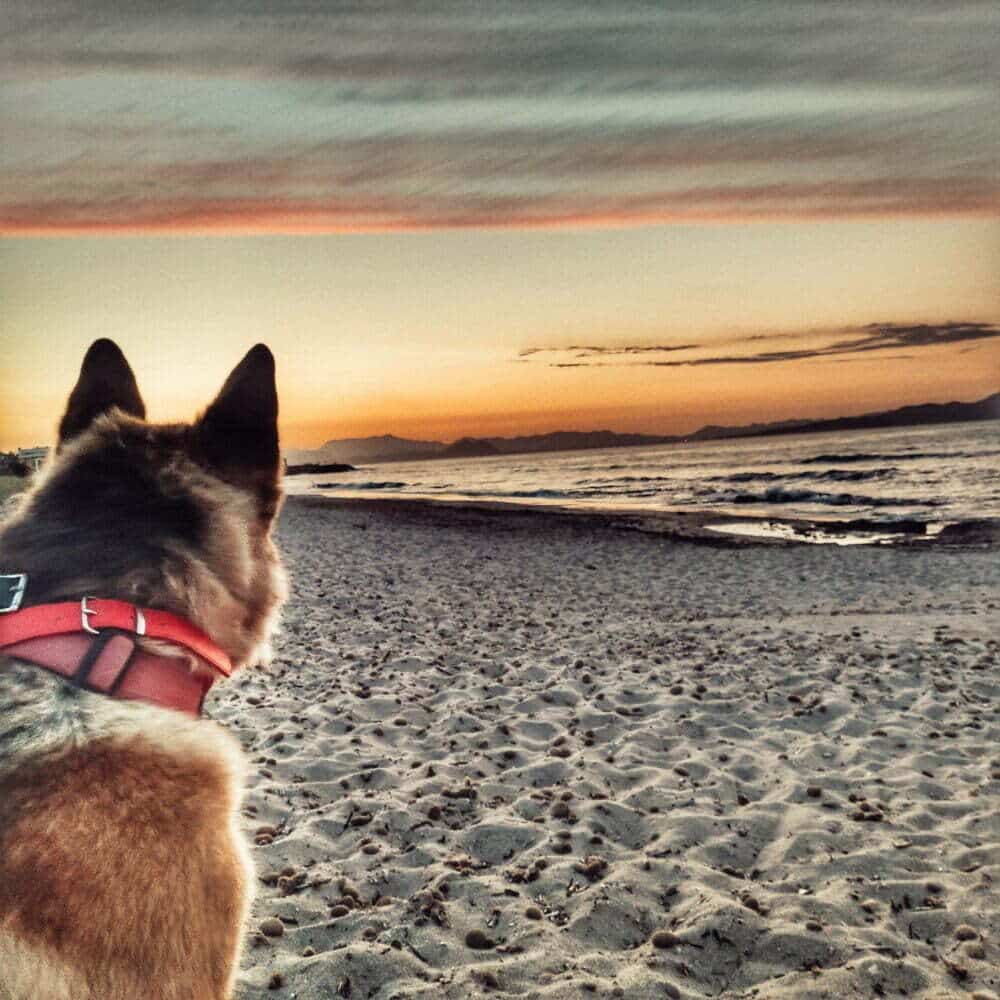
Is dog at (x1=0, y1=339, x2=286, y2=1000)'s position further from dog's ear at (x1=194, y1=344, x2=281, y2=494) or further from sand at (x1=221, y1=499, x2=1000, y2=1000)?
sand at (x1=221, y1=499, x2=1000, y2=1000)

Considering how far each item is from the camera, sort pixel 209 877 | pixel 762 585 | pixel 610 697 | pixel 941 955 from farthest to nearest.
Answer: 1. pixel 762 585
2. pixel 610 697
3. pixel 941 955
4. pixel 209 877

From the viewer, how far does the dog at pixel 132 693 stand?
6.60 feet

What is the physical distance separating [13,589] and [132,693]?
422mm

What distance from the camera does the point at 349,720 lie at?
7723 millimetres

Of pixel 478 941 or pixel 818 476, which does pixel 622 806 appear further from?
pixel 818 476

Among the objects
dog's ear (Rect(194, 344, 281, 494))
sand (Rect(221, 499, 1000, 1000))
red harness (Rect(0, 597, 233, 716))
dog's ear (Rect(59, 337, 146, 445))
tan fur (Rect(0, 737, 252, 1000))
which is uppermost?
dog's ear (Rect(59, 337, 146, 445))

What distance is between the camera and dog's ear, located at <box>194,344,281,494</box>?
2695 millimetres

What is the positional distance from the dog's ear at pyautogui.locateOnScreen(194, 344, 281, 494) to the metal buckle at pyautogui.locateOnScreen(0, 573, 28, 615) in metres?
0.71

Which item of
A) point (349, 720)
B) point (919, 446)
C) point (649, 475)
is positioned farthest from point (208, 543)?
point (919, 446)

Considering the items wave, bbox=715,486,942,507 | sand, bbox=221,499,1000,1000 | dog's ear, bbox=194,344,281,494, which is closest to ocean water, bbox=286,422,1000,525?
wave, bbox=715,486,942,507

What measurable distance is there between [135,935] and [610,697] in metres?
6.79

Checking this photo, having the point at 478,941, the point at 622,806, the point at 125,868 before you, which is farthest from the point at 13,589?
the point at 622,806

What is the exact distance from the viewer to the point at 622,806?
591cm

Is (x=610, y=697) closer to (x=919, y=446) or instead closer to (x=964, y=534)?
(x=964, y=534)
